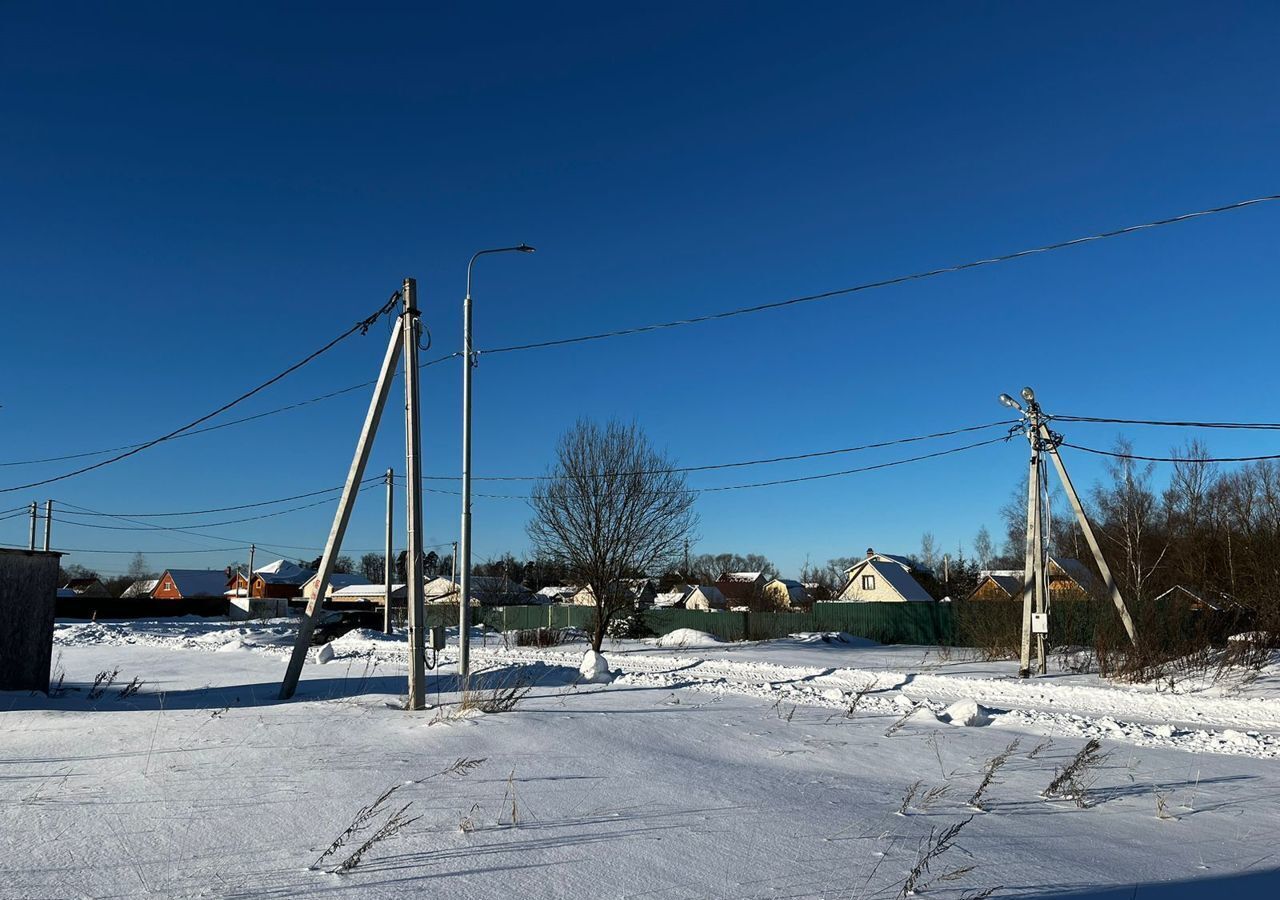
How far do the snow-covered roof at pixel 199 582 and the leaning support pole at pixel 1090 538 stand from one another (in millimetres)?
87072

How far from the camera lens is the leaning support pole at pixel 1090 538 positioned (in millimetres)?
18578

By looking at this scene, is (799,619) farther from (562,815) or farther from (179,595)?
(179,595)

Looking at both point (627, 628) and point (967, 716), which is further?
point (627, 628)

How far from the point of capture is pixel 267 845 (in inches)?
181

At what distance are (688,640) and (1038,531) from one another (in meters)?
14.6

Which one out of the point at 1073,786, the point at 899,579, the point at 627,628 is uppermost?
the point at 899,579

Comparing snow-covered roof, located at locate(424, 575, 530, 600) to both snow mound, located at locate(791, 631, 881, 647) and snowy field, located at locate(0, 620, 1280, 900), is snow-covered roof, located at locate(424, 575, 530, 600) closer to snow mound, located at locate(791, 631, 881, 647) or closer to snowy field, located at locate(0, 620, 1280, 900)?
snow mound, located at locate(791, 631, 881, 647)

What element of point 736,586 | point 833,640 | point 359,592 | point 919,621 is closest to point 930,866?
point 833,640

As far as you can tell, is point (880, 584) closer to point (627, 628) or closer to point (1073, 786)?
point (627, 628)

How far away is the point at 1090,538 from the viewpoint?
1962cm

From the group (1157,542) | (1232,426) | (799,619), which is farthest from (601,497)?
(1157,542)

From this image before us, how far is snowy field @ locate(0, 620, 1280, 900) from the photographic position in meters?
4.32

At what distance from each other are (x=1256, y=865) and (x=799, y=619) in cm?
3556

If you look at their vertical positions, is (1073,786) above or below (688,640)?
above
